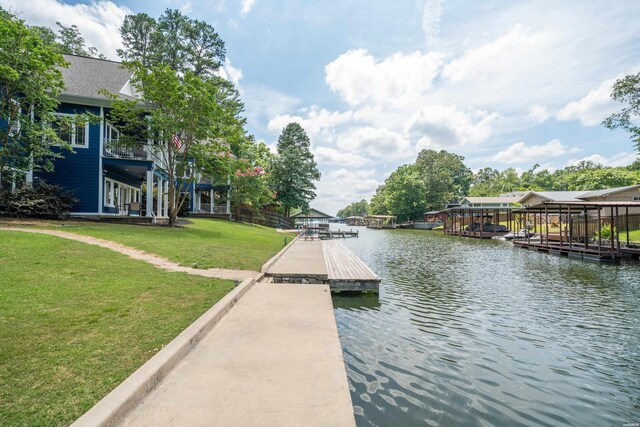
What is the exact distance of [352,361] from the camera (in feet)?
16.5

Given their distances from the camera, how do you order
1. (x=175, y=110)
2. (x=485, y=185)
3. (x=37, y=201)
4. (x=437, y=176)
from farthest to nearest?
(x=485, y=185) < (x=437, y=176) < (x=175, y=110) < (x=37, y=201)

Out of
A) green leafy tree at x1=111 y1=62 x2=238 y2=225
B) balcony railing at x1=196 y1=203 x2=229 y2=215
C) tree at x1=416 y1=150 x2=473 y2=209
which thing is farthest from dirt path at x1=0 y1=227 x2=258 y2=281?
tree at x1=416 y1=150 x2=473 y2=209

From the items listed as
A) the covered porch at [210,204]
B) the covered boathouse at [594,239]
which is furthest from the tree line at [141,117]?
the covered boathouse at [594,239]

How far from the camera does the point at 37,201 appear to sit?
15.1 m

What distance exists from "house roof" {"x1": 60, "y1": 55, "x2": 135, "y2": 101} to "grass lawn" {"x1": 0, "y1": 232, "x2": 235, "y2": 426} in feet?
43.1

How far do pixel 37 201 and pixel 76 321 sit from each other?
14843 millimetres

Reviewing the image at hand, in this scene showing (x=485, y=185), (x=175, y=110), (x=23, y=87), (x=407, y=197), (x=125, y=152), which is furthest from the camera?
(x=485, y=185)

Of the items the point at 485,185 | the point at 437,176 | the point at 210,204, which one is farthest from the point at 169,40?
the point at 485,185

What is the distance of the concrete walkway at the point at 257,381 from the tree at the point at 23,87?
14965 mm

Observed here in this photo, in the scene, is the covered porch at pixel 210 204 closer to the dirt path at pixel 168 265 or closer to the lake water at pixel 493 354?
the dirt path at pixel 168 265

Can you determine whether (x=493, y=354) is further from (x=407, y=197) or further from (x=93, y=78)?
(x=407, y=197)

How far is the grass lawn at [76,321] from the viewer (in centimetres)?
280

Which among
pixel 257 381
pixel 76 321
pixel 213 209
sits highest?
pixel 213 209

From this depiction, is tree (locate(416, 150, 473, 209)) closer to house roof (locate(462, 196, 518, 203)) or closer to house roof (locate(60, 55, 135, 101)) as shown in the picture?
house roof (locate(462, 196, 518, 203))
